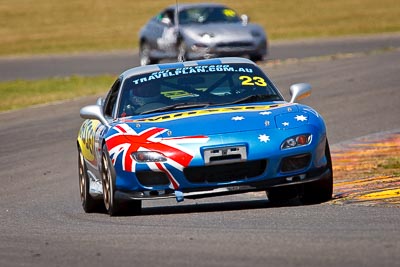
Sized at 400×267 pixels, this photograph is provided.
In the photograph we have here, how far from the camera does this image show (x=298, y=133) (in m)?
9.94

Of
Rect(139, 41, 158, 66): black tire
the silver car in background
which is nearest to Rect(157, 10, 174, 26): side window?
the silver car in background

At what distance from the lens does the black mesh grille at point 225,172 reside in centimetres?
984

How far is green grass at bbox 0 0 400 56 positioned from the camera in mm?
Result: 42719

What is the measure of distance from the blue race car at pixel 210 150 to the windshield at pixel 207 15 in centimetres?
1816

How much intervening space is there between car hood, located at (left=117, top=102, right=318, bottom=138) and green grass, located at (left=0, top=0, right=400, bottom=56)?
29.8 m

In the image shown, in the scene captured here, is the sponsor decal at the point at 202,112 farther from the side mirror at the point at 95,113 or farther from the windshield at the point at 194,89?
the side mirror at the point at 95,113

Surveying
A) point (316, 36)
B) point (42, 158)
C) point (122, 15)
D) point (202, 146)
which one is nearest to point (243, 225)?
point (202, 146)

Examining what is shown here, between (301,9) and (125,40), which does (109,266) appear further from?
(301,9)

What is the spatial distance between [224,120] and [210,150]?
1.27 feet

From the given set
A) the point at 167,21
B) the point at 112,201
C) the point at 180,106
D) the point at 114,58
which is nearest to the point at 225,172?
the point at 112,201

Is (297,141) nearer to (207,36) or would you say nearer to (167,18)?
(207,36)

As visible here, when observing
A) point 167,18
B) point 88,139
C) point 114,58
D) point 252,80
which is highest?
point 252,80

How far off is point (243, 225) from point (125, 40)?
36.6 meters

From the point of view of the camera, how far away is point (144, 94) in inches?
440
